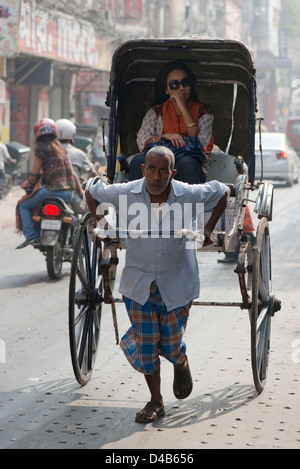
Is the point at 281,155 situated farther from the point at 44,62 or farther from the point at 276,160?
the point at 44,62

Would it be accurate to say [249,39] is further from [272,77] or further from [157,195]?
[157,195]

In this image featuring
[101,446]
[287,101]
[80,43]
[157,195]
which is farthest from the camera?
[287,101]

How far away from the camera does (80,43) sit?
93.5 feet

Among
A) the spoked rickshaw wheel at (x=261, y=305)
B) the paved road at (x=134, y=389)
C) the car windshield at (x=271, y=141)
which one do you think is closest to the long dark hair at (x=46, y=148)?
the paved road at (x=134, y=389)

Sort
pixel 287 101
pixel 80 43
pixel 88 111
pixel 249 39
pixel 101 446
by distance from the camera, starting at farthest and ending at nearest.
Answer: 1. pixel 287 101
2. pixel 249 39
3. pixel 88 111
4. pixel 80 43
5. pixel 101 446

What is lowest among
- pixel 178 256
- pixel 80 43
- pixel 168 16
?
pixel 178 256

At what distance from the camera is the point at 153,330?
17.2 feet

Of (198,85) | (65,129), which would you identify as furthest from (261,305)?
(65,129)

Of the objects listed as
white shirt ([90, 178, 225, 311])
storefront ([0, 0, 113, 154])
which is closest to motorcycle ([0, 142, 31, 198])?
storefront ([0, 0, 113, 154])

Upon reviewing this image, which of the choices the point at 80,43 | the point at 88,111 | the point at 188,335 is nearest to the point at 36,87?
the point at 80,43

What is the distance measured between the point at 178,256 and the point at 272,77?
75061mm

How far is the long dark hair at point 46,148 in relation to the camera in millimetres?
10359

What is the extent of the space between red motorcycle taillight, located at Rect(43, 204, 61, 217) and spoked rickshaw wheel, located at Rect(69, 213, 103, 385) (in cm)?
398

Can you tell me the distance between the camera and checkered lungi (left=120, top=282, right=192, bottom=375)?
207 inches
